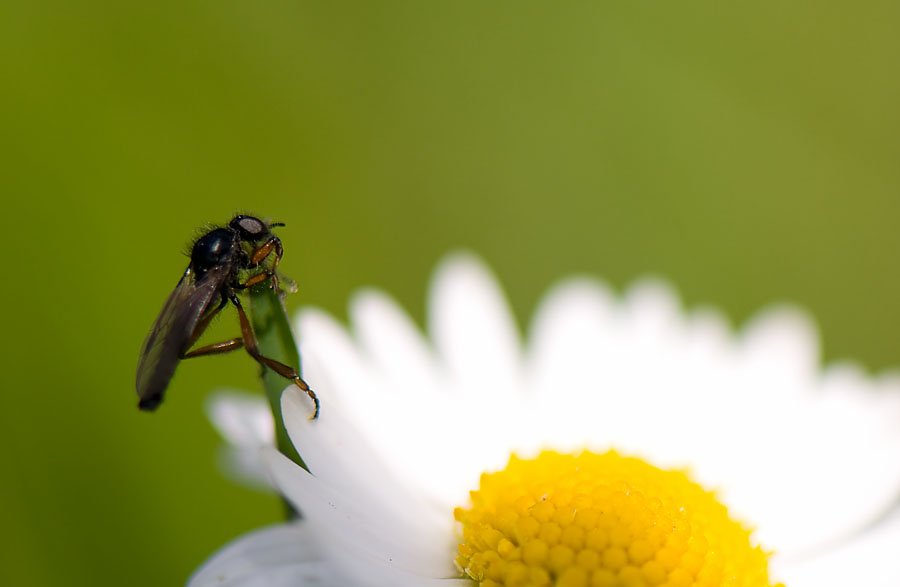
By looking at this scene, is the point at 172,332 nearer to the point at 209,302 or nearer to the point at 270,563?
the point at 209,302

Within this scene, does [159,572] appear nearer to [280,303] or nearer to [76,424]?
[76,424]

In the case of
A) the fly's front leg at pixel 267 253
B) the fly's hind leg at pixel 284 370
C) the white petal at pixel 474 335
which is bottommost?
the fly's hind leg at pixel 284 370

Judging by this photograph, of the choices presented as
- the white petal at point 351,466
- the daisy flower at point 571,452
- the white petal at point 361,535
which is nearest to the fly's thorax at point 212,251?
the daisy flower at point 571,452

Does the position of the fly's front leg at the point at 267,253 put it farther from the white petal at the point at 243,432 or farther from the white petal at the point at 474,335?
the white petal at the point at 474,335

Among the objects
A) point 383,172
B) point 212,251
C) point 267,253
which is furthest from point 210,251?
point 383,172

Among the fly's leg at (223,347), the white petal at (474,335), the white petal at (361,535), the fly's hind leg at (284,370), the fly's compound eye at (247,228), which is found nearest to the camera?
the white petal at (361,535)

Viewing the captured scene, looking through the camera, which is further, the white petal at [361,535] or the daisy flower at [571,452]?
the daisy flower at [571,452]

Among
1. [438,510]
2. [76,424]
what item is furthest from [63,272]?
[438,510]
